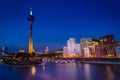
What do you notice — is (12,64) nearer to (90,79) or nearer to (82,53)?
(90,79)

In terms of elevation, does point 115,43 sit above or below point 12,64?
above

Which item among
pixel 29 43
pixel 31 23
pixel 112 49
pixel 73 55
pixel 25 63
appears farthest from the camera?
pixel 73 55

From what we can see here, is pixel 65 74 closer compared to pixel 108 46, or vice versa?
pixel 65 74

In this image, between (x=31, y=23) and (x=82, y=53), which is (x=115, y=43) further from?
(x=31, y=23)

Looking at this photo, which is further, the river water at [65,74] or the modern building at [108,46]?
the modern building at [108,46]

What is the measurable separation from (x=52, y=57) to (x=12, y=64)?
78.2 meters

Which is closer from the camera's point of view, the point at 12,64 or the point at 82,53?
the point at 12,64

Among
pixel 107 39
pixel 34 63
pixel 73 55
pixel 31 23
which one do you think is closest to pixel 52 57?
pixel 73 55

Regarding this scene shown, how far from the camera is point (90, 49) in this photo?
13950 centimetres

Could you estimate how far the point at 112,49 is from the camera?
407ft

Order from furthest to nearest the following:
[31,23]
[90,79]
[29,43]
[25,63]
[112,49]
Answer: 1. [31,23]
2. [29,43]
3. [112,49]
4. [25,63]
5. [90,79]

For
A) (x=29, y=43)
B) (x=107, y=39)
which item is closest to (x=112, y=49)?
(x=107, y=39)

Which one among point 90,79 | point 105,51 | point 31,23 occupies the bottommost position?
point 90,79

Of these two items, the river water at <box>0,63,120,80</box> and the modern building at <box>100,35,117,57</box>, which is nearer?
the river water at <box>0,63,120,80</box>
